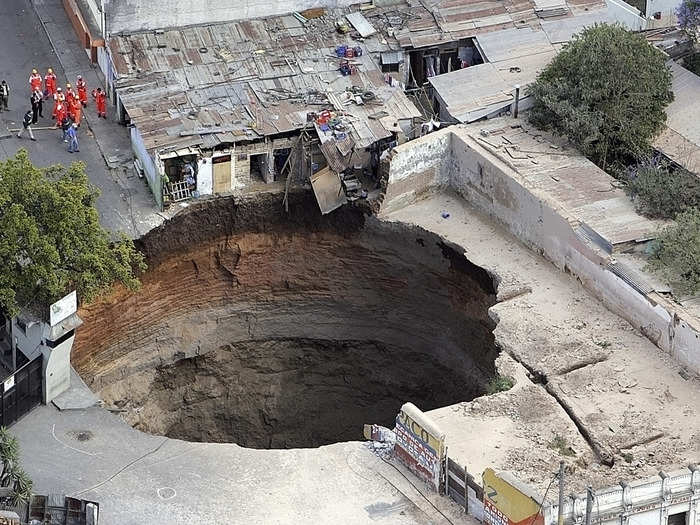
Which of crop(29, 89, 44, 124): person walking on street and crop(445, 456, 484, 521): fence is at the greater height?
crop(29, 89, 44, 124): person walking on street

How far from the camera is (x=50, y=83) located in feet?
158

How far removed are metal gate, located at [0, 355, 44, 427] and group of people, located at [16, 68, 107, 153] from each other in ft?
29.6

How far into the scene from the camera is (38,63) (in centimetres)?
5047

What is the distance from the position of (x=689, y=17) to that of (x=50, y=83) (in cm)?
1826

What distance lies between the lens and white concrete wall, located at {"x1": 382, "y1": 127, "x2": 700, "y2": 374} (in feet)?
131

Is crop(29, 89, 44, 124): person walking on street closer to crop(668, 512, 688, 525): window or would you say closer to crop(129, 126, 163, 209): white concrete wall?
crop(129, 126, 163, 209): white concrete wall

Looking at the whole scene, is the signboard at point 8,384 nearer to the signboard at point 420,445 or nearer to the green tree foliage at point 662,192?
the signboard at point 420,445

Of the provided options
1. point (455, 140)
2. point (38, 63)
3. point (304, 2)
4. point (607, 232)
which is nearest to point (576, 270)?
point (607, 232)

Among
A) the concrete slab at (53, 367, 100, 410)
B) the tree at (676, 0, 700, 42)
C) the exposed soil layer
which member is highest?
the tree at (676, 0, 700, 42)

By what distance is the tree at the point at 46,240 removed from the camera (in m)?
38.3

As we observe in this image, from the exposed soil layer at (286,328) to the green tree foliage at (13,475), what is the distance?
714 cm

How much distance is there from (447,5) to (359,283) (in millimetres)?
8755

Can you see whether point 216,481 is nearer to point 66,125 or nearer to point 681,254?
point 681,254

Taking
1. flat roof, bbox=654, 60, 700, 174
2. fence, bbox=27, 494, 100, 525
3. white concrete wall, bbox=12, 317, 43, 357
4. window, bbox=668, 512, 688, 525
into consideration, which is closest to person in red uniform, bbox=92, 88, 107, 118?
white concrete wall, bbox=12, 317, 43, 357
